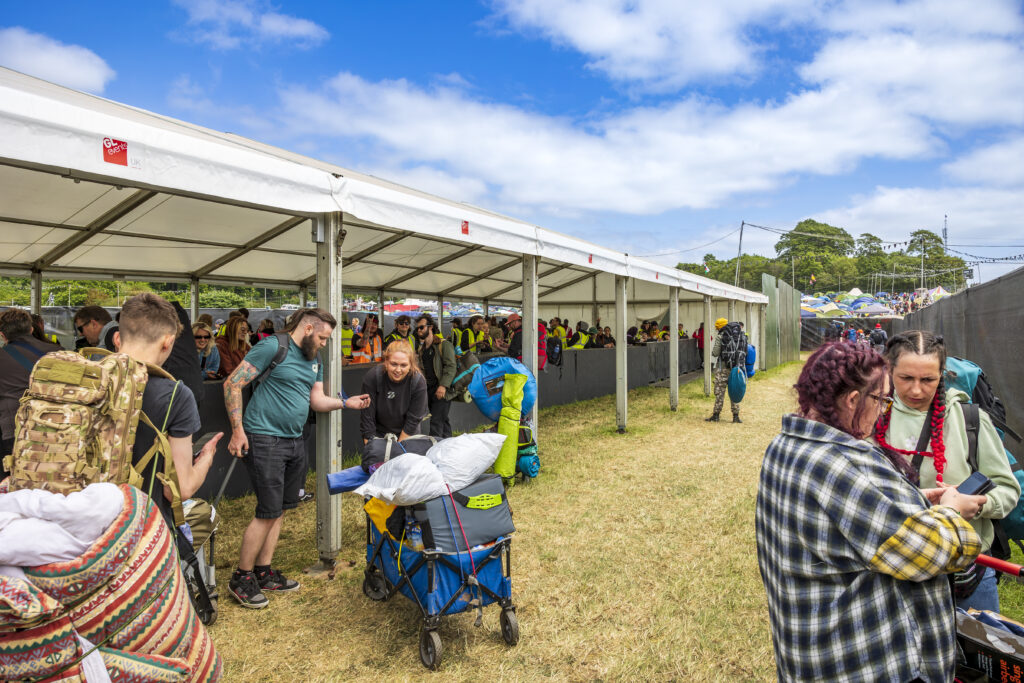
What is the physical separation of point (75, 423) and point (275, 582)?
2.42m

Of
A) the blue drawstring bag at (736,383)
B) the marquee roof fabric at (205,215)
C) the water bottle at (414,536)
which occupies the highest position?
the marquee roof fabric at (205,215)

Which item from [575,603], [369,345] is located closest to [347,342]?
[369,345]

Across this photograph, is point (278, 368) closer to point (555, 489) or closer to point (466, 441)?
point (466, 441)

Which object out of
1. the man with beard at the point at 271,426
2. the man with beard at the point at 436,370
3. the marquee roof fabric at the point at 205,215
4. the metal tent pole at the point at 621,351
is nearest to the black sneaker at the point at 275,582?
the man with beard at the point at 271,426

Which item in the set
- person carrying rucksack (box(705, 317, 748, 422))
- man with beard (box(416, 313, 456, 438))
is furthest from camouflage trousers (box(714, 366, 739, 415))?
man with beard (box(416, 313, 456, 438))

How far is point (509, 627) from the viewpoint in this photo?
10.0ft

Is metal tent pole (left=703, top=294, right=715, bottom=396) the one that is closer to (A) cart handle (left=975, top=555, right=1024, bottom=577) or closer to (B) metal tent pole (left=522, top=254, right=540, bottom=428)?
(B) metal tent pole (left=522, top=254, right=540, bottom=428)

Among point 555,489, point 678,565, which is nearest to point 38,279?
point 555,489

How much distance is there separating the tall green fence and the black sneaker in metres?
20.6

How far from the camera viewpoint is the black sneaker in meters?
3.58

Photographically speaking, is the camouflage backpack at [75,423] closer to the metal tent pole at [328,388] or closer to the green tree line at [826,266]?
the metal tent pole at [328,388]

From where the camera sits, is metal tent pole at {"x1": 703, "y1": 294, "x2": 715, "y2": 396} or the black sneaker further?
metal tent pole at {"x1": 703, "y1": 294, "x2": 715, "y2": 396}

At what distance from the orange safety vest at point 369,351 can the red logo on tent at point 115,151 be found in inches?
284

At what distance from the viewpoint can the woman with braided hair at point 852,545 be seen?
1367 millimetres
